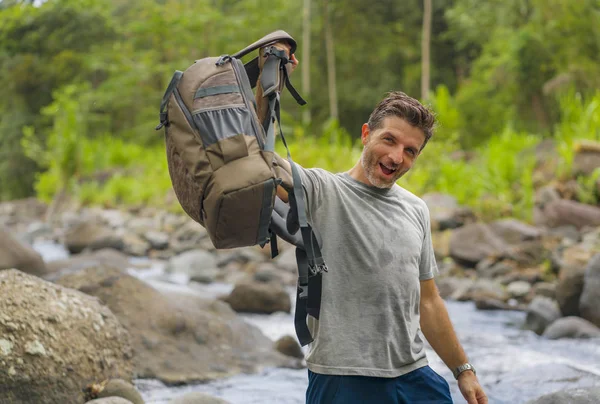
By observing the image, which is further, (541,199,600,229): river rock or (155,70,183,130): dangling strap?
(541,199,600,229): river rock

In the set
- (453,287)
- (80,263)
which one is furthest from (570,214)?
(80,263)

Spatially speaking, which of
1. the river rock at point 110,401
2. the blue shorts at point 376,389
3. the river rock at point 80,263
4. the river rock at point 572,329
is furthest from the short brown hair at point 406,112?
the river rock at point 572,329

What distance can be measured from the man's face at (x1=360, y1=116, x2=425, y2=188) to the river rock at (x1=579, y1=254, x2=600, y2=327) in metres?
4.93

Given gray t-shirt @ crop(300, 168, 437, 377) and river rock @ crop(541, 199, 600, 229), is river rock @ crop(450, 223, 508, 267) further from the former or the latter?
gray t-shirt @ crop(300, 168, 437, 377)

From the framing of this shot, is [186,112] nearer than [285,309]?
Yes

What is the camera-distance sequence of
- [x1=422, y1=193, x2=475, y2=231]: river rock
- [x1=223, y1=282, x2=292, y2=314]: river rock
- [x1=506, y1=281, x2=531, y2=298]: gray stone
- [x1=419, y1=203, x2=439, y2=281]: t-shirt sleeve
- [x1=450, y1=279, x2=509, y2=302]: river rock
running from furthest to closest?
[x1=422, y1=193, x2=475, y2=231]: river rock < [x1=506, y1=281, x2=531, y2=298]: gray stone < [x1=450, y1=279, x2=509, y2=302]: river rock < [x1=223, y1=282, x2=292, y2=314]: river rock < [x1=419, y1=203, x2=439, y2=281]: t-shirt sleeve

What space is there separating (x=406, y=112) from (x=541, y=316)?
5.22 metres

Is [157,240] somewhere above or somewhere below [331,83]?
below

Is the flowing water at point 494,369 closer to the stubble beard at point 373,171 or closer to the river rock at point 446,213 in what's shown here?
the stubble beard at point 373,171

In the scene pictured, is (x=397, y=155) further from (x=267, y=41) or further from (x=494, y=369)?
(x=494, y=369)

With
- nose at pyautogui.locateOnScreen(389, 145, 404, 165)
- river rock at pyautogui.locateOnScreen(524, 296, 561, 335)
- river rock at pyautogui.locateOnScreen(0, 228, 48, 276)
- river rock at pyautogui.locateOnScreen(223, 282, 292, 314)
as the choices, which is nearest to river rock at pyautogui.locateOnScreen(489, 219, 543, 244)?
river rock at pyautogui.locateOnScreen(524, 296, 561, 335)

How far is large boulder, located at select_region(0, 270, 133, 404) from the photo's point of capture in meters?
3.51

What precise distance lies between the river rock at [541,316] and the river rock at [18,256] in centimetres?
476

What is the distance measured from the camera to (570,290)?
6703 mm
